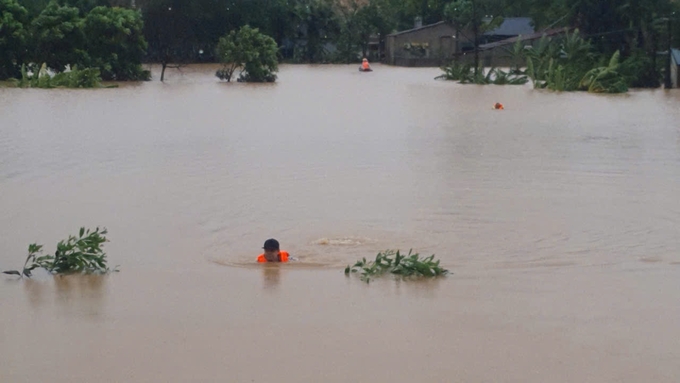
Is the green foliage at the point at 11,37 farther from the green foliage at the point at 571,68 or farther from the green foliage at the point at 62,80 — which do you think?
the green foliage at the point at 571,68

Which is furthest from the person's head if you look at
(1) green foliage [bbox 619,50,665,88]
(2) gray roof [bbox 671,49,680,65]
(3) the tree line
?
(2) gray roof [bbox 671,49,680,65]

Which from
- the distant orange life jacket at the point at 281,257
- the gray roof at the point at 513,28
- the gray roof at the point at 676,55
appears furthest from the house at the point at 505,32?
the distant orange life jacket at the point at 281,257

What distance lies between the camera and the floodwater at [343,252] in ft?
25.3

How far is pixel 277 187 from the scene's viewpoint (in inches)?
637

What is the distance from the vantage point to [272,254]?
10.7 meters

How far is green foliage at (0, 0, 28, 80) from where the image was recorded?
1654 inches

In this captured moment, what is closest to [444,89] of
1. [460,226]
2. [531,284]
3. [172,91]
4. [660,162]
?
[172,91]

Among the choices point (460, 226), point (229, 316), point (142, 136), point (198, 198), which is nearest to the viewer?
point (229, 316)

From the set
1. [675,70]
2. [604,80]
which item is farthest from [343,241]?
[675,70]

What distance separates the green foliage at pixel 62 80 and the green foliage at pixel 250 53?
7414mm

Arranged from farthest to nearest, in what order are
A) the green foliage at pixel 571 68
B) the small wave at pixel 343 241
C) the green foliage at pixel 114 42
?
the green foliage at pixel 114 42, the green foliage at pixel 571 68, the small wave at pixel 343 241

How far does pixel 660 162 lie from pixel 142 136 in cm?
1047

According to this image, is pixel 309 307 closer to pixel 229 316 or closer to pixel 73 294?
pixel 229 316

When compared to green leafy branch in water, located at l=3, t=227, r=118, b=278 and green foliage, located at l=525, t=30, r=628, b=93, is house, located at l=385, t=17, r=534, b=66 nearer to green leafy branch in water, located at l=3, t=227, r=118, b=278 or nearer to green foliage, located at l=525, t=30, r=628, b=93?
green foliage, located at l=525, t=30, r=628, b=93
